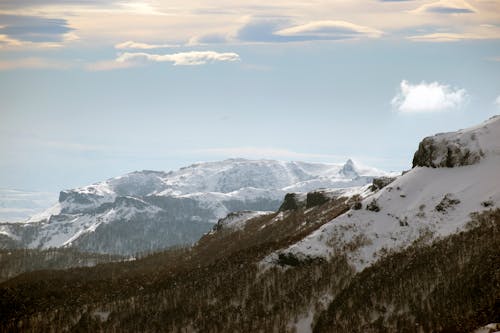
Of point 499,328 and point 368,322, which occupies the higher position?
point 499,328

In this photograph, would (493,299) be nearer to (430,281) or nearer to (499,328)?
(430,281)

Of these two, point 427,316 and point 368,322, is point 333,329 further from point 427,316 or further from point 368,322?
point 427,316

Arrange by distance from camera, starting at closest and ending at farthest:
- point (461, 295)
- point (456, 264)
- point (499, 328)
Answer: point (499, 328) < point (461, 295) < point (456, 264)

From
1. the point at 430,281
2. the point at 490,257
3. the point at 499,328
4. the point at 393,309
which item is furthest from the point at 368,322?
the point at 499,328

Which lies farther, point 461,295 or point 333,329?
point 333,329

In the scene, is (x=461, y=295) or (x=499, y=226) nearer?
(x=461, y=295)

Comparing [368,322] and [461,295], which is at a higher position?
[461,295]

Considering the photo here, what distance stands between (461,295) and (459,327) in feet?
68.0

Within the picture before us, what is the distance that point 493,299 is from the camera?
16300 centimetres

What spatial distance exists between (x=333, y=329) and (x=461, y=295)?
3851 cm

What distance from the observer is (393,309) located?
633 feet

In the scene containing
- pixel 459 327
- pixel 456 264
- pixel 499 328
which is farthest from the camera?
pixel 456 264

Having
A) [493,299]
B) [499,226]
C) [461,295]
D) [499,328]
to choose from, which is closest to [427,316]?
[461,295]

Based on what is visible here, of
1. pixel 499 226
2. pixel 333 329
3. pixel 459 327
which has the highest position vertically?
pixel 499 226
